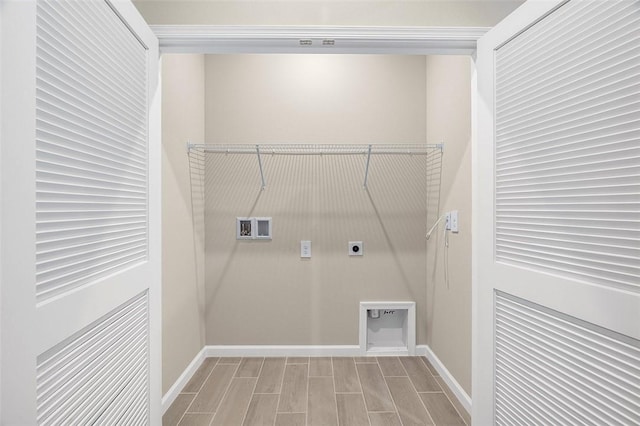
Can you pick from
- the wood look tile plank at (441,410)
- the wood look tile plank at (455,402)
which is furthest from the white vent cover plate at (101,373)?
the wood look tile plank at (455,402)

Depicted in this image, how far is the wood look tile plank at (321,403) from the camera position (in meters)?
1.97

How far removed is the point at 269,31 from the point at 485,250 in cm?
128

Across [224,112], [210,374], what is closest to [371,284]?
A: [210,374]

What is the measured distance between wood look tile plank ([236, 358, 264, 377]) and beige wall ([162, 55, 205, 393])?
1.18 ft

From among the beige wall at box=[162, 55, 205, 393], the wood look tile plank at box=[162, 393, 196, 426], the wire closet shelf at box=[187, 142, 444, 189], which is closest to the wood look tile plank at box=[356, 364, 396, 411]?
the wood look tile plank at box=[162, 393, 196, 426]

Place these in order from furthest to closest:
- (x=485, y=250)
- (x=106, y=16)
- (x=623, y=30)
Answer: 1. (x=485, y=250)
2. (x=106, y=16)
3. (x=623, y=30)

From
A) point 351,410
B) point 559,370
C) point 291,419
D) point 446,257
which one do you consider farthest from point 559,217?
point 291,419

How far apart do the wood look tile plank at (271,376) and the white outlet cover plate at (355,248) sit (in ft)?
3.30

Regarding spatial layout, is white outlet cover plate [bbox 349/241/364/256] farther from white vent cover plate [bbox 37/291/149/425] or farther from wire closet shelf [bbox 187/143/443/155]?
white vent cover plate [bbox 37/291/149/425]

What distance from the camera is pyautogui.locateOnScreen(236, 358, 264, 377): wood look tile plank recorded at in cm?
252

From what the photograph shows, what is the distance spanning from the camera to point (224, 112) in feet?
9.24

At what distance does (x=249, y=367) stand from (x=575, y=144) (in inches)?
97.2

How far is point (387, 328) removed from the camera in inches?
115

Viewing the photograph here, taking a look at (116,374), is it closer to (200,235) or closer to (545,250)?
(545,250)
